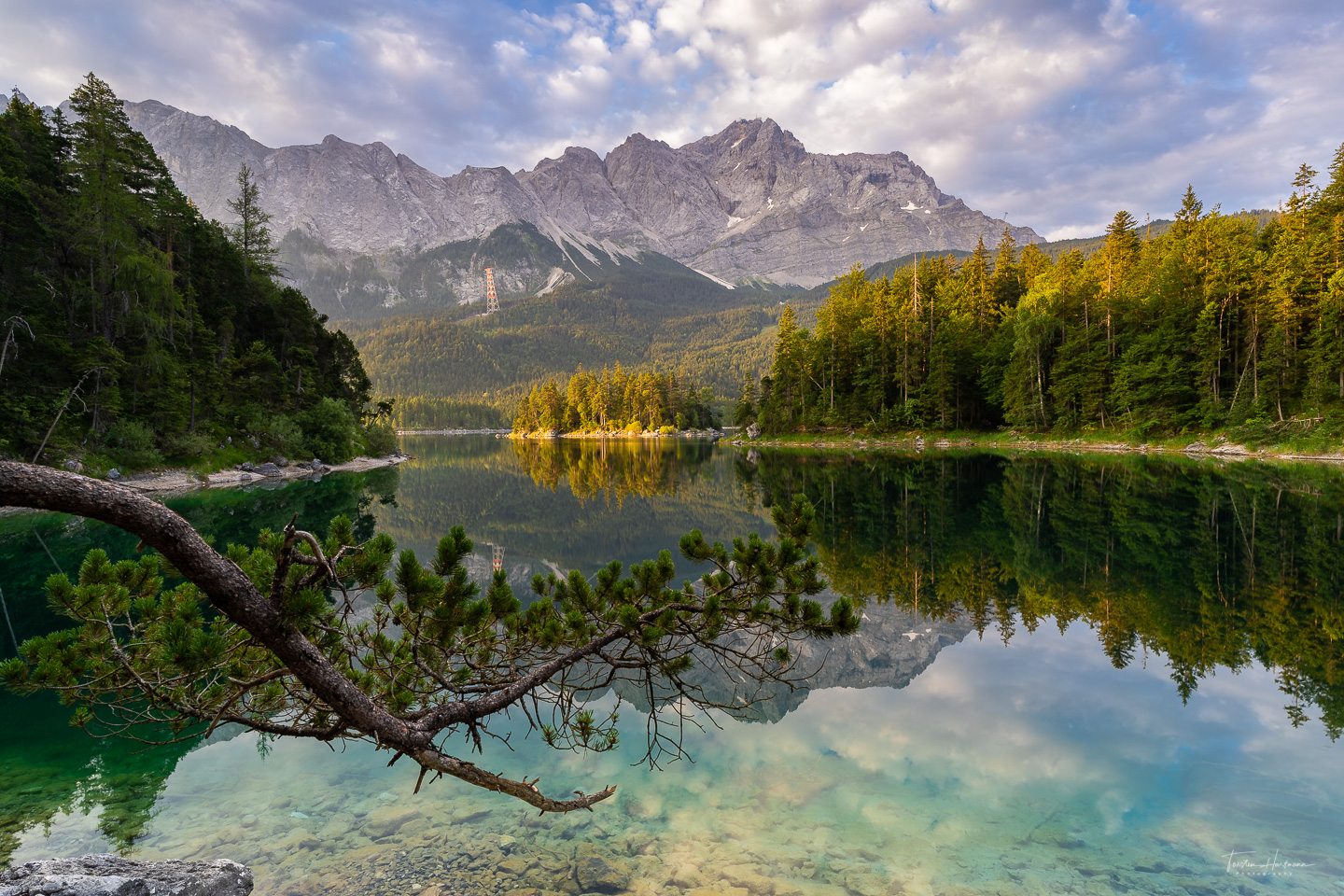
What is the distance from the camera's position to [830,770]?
768cm

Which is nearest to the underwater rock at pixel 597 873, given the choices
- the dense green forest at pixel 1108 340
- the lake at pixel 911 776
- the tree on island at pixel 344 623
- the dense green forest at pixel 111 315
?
the lake at pixel 911 776

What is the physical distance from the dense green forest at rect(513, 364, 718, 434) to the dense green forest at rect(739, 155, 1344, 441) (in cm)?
4166

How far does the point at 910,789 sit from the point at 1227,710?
528cm

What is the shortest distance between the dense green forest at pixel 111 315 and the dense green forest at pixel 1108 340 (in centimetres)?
6055

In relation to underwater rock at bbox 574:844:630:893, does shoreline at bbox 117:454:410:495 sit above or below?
above

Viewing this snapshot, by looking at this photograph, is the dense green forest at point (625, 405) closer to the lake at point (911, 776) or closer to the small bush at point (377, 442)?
the small bush at point (377, 442)

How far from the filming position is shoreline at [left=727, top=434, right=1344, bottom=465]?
140 ft

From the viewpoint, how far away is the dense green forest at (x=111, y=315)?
32.3 m

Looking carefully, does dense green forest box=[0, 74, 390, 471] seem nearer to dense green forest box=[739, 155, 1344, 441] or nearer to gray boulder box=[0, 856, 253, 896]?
gray boulder box=[0, 856, 253, 896]

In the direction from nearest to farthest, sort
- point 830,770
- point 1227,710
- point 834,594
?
point 830,770
point 1227,710
point 834,594

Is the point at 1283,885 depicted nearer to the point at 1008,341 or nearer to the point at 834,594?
the point at 834,594

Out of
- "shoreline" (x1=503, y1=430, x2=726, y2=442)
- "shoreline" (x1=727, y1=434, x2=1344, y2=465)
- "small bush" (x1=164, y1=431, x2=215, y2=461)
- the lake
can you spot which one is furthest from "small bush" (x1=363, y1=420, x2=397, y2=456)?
the lake

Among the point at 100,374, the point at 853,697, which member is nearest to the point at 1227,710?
the point at 853,697

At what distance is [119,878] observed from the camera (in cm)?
455
